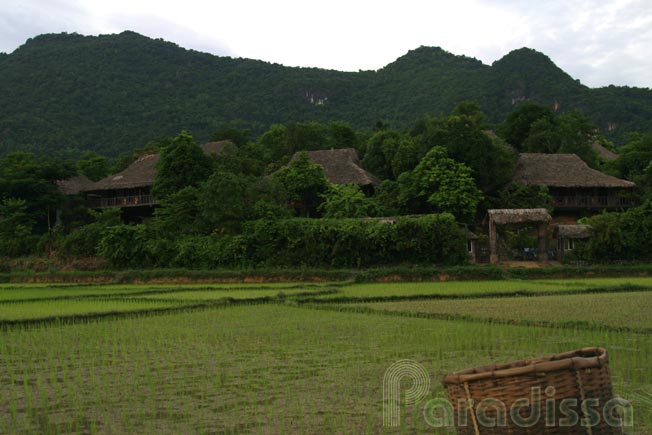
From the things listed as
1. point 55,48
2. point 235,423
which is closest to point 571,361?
point 235,423

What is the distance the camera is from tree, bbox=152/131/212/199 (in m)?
30.8

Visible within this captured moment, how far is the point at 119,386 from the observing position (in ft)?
21.6

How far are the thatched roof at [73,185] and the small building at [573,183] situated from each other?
76.5ft

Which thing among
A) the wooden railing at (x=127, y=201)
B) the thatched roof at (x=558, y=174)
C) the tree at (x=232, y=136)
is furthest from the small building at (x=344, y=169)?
the tree at (x=232, y=136)

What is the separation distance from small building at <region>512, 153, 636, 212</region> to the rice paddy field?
16050mm

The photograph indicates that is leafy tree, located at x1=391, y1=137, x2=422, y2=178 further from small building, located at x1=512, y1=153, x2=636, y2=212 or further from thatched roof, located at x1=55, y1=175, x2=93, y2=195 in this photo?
thatched roof, located at x1=55, y1=175, x2=93, y2=195

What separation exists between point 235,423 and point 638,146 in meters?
36.3

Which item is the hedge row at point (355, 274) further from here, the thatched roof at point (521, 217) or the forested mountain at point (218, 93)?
the forested mountain at point (218, 93)

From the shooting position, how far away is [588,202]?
108 feet

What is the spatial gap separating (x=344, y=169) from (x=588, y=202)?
1259cm

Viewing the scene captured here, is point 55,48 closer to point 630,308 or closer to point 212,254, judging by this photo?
point 212,254

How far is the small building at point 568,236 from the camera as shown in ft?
85.6

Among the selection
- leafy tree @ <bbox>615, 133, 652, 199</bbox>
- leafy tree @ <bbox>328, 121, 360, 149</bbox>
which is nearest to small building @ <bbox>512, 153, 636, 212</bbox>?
leafy tree @ <bbox>615, 133, 652, 199</bbox>

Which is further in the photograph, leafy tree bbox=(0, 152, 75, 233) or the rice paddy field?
leafy tree bbox=(0, 152, 75, 233)
